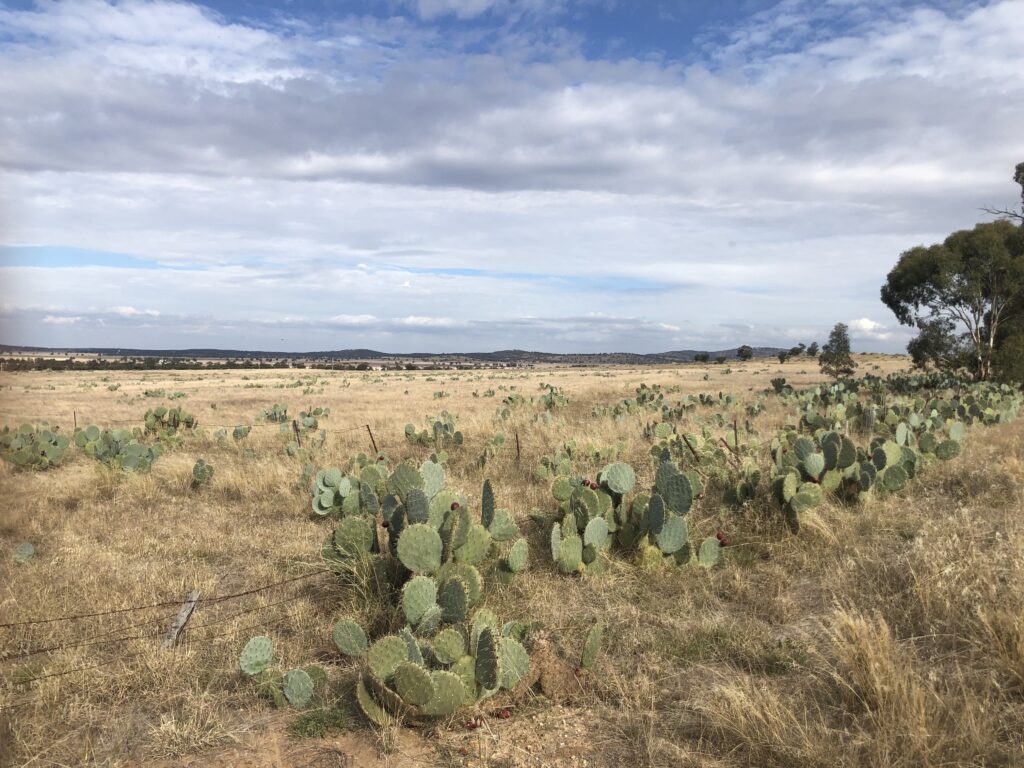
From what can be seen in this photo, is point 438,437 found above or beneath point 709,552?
above

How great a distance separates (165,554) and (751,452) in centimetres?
742

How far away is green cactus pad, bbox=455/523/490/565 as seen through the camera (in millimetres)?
5352

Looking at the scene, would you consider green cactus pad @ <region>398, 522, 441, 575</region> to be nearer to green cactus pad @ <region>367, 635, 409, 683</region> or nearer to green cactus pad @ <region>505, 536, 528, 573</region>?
green cactus pad @ <region>505, 536, 528, 573</region>

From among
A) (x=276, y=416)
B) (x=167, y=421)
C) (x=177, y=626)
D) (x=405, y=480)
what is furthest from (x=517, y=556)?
(x=276, y=416)

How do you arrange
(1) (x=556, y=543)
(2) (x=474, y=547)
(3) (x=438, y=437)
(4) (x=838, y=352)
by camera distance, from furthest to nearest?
1. (4) (x=838, y=352)
2. (3) (x=438, y=437)
3. (1) (x=556, y=543)
4. (2) (x=474, y=547)

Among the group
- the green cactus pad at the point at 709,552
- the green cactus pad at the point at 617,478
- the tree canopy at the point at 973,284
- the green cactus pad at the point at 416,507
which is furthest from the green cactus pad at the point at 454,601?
the tree canopy at the point at 973,284

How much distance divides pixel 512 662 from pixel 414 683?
571mm

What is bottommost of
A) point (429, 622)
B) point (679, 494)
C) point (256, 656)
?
point (256, 656)

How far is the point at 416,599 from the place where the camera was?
4.33 m

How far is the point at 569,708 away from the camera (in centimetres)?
380

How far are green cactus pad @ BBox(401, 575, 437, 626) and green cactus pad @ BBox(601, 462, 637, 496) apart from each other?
265 centimetres

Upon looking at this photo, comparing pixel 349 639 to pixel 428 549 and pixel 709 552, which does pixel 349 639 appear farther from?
pixel 709 552

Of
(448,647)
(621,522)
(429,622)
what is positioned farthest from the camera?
(621,522)

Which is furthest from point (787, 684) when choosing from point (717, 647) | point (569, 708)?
point (569, 708)
